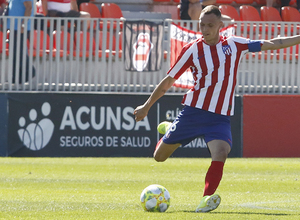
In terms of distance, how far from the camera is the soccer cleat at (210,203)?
514 cm

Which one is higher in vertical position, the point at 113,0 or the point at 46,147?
the point at 113,0

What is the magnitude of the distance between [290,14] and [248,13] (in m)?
1.26

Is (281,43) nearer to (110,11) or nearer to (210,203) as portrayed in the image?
(210,203)

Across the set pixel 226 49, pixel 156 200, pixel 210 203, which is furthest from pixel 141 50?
pixel 210 203

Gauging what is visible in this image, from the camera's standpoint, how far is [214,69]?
5.77 metres

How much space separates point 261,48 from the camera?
5.84m

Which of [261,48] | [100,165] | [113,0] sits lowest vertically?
[100,165]

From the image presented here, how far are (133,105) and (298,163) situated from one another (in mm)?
3390

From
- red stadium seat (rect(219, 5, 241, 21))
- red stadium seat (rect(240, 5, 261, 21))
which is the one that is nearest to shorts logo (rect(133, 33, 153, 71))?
red stadium seat (rect(219, 5, 241, 21))

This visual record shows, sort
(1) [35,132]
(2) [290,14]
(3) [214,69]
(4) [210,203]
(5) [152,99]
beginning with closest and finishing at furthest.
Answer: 1. (4) [210,203]
2. (5) [152,99]
3. (3) [214,69]
4. (1) [35,132]
5. (2) [290,14]

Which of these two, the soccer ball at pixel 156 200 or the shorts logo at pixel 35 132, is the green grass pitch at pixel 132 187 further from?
the shorts logo at pixel 35 132

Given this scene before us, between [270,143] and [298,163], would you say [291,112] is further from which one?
[298,163]

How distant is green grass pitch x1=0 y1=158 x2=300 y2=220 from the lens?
534cm

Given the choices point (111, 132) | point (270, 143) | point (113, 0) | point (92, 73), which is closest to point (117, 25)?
point (92, 73)
